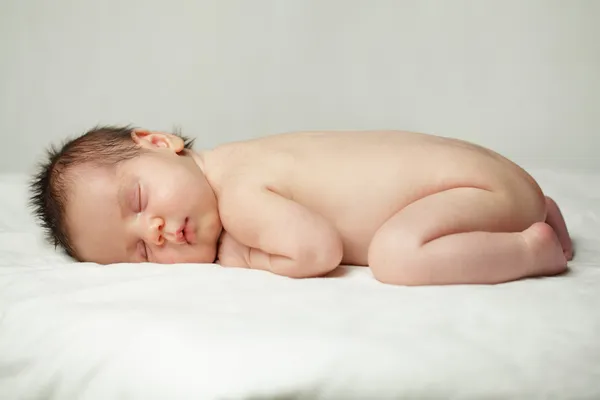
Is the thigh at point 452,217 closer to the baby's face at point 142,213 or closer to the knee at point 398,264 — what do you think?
the knee at point 398,264

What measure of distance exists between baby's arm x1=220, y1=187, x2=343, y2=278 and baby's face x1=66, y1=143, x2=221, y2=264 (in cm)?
7

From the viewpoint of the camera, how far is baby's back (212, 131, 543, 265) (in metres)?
1.25

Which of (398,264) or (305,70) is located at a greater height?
(305,70)

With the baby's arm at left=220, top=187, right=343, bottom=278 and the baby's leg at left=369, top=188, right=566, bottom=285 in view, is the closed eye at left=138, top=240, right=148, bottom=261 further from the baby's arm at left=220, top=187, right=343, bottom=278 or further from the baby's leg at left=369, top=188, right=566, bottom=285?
the baby's leg at left=369, top=188, right=566, bottom=285

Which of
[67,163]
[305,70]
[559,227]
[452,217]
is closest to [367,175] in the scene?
[452,217]

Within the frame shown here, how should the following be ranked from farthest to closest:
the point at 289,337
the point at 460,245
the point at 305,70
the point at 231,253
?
the point at 305,70, the point at 231,253, the point at 460,245, the point at 289,337

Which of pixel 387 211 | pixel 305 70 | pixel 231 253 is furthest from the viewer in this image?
pixel 305 70

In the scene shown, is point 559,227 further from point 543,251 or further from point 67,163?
point 67,163

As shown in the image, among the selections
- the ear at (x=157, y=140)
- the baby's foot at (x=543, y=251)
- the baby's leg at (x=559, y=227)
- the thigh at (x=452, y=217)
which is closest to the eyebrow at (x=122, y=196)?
the ear at (x=157, y=140)

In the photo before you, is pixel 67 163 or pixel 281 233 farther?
pixel 67 163

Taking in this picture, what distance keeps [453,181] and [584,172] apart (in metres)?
0.88

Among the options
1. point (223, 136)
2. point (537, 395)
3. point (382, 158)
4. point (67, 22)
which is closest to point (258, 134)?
point (223, 136)

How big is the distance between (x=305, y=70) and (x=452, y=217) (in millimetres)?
1112

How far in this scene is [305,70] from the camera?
2.17 metres
